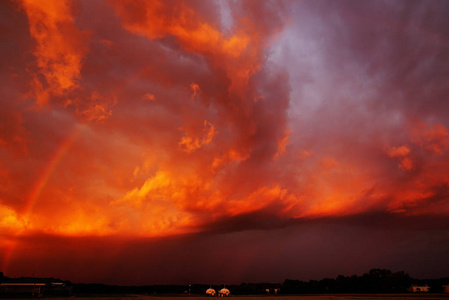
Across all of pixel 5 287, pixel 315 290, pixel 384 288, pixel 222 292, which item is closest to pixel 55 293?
pixel 5 287

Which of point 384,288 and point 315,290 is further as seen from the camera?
point 315,290

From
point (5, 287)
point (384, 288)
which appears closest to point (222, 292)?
point (384, 288)

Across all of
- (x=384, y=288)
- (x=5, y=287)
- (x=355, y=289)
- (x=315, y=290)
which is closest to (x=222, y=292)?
(x=315, y=290)

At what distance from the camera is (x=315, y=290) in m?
191

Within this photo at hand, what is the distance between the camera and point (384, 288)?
17838 cm

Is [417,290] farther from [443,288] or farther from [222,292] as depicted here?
[222,292]

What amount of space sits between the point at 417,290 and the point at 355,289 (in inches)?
1223

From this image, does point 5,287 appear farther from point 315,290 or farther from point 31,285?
point 315,290

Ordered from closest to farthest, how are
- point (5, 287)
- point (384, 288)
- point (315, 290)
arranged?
point (5, 287) < point (384, 288) < point (315, 290)

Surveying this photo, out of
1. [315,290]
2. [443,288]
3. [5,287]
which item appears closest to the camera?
[5,287]

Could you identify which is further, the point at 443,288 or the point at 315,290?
the point at 315,290

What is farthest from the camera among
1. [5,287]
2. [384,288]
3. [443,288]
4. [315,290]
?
[315,290]

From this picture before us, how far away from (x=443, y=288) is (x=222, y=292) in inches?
4309

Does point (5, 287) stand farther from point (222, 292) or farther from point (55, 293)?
point (222, 292)
